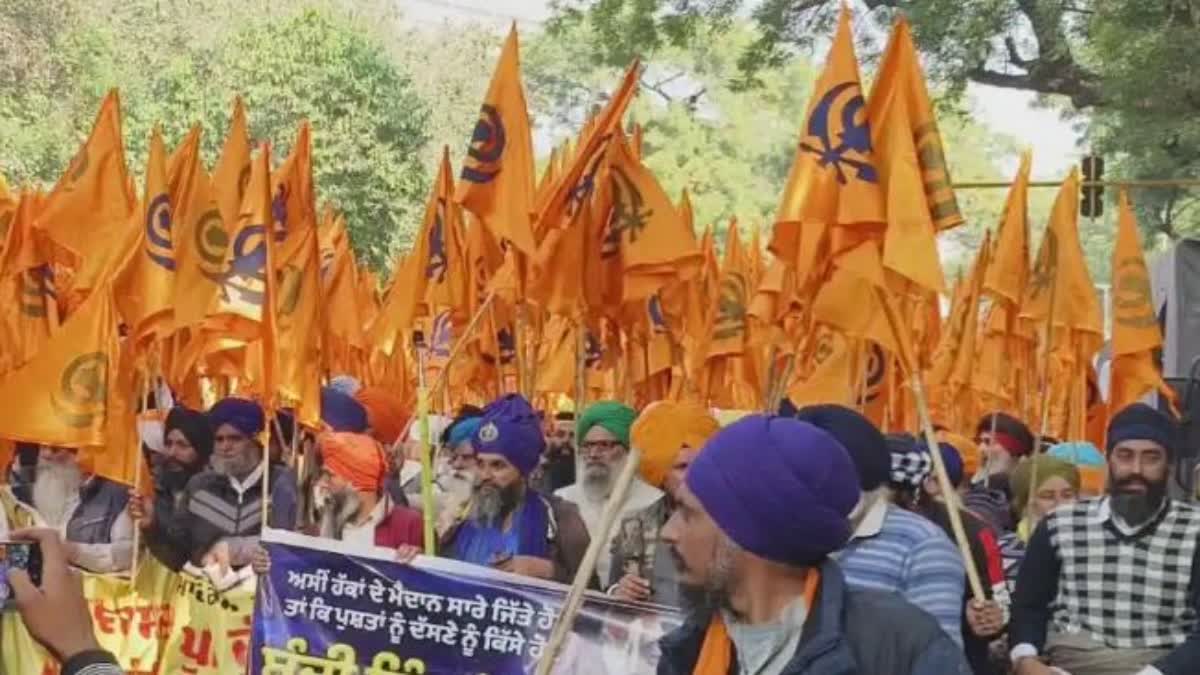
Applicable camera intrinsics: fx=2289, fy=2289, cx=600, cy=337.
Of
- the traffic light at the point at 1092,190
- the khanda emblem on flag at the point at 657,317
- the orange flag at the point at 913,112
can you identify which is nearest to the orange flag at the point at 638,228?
the khanda emblem on flag at the point at 657,317

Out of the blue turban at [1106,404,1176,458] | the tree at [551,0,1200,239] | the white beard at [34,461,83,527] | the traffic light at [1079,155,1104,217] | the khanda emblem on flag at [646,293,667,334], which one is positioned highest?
the tree at [551,0,1200,239]

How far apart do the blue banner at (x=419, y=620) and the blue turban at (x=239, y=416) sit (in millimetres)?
2200

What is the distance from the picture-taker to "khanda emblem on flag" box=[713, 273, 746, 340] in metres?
13.9

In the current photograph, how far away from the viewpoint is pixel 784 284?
11.2 metres

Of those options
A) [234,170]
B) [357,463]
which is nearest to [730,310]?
[234,170]

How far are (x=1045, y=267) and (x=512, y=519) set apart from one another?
4.97 meters

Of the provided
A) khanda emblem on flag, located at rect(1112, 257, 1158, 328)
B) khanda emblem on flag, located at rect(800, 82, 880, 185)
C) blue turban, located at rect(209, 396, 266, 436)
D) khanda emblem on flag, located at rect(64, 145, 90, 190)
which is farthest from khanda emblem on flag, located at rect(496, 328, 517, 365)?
khanda emblem on flag, located at rect(800, 82, 880, 185)

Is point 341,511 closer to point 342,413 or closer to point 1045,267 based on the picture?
point 342,413

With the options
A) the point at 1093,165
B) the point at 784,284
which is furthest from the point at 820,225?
the point at 1093,165

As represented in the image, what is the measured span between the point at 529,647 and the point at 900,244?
190 cm

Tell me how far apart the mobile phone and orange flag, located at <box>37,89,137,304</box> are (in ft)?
27.6

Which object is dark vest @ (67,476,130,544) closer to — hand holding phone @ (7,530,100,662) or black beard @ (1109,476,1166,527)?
black beard @ (1109,476,1166,527)

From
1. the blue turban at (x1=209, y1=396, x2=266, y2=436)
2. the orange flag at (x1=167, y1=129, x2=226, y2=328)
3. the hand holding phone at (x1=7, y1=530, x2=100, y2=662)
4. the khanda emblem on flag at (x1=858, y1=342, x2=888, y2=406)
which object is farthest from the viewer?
the khanda emblem on flag at (x1=858, y1=342, x2=888, y2=406)

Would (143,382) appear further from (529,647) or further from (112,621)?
(529,647)
